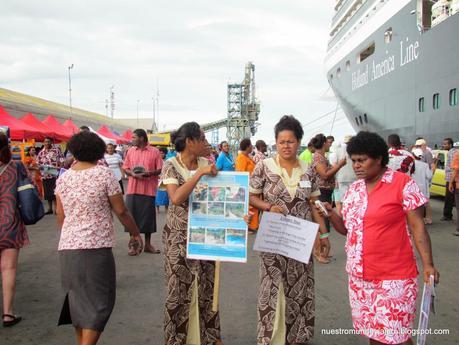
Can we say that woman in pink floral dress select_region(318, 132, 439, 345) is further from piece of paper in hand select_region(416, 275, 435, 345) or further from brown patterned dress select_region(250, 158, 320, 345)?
brown patterned dress select_region(250, 158, 320, 345)

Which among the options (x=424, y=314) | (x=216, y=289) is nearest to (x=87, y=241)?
(x=216, y=289)

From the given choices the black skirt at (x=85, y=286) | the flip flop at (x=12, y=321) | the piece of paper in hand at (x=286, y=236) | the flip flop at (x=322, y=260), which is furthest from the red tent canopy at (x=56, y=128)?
the piece of paper in hand at (x=286, y=236)

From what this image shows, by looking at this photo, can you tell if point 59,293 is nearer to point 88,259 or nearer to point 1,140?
point 1,140

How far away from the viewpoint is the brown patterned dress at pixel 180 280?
3.36 meters

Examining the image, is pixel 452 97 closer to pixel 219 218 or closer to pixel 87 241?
pixel 219 218

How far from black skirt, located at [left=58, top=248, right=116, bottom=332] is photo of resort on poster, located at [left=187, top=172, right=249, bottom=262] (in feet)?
2.07

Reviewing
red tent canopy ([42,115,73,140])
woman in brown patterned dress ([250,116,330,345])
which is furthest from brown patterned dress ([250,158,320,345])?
red tent canopy ([42,115,73,140])

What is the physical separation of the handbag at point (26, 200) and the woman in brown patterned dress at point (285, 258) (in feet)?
6.63

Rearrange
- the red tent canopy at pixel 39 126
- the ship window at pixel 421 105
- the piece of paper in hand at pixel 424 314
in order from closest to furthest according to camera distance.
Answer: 1. the piece of paper in hand at pixel 424 314
2. the red tent canopy at pixel 39 126
3. the ship window at pixel 421 105

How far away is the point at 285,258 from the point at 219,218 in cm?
61

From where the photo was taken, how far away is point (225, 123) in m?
68.2

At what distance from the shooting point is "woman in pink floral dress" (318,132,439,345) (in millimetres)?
2623

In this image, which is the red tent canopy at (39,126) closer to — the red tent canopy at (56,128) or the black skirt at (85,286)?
the red tent canopy at (56,128)

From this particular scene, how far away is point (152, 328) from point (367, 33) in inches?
965
